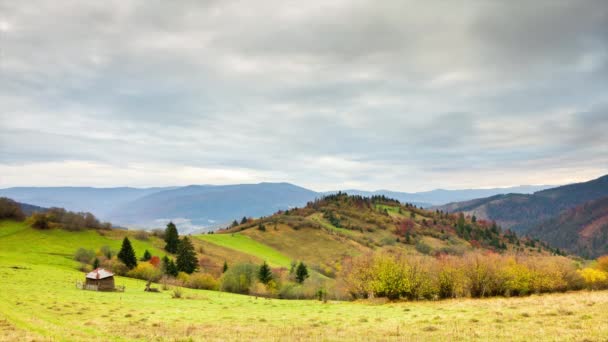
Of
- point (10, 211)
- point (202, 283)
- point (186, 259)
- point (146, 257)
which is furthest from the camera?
point (10, 211)

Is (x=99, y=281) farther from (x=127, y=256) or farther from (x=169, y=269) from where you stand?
(x=127, y=256)

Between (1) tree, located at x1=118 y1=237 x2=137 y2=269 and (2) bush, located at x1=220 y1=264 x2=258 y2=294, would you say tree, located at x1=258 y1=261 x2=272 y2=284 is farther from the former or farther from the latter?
(1) tree, located at x1=118 y1=237 x2=137 y2=269

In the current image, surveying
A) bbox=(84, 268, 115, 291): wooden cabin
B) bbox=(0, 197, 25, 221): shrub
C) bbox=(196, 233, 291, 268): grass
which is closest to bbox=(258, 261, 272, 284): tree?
bbox=(84, 268, 115, 291): wooden cabin

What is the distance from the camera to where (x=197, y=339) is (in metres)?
23.0

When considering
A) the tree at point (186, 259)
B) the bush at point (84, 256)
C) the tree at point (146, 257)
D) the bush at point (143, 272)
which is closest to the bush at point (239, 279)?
the bush at point (143, 272)

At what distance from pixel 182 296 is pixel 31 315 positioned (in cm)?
3134

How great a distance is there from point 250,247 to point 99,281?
115m

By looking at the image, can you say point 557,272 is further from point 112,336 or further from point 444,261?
point 112,336

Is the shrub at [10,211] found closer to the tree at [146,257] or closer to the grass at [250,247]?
the tree at [146,257]

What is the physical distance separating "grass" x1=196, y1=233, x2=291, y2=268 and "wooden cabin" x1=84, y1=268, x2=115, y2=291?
302 ft

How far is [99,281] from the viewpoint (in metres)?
66.3

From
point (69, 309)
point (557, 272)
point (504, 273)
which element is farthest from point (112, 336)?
point (557, 272)

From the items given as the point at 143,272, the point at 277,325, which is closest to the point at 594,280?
the point at 277,325

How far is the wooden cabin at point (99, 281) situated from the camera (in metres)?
65.4
